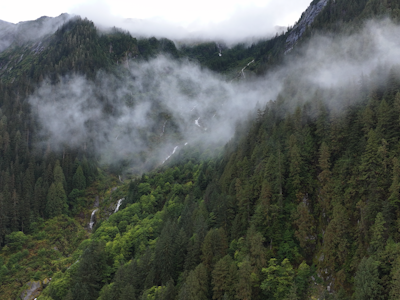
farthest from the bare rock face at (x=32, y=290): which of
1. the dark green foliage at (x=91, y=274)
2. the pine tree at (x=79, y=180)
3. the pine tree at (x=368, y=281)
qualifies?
the pine tree at (x=368, y=281)

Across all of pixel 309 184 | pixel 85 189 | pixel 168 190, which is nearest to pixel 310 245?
pixel 309 184

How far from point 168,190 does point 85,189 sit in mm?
47753

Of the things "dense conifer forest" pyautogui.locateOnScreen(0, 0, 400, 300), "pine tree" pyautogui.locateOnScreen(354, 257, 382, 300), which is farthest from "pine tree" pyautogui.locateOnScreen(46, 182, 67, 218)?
"pine tree" pyautogui.locateOnScreen(354, 257, 382, 300)

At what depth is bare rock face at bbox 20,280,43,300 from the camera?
3600 inches

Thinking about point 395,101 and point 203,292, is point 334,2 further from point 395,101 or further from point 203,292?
point 203,292

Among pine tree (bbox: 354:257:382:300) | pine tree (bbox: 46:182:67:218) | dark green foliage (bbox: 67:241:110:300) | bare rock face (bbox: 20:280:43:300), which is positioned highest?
pine tree (bbox: 354:257:382:300)

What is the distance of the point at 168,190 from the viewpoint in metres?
131

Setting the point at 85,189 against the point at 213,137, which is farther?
the point at 213,137

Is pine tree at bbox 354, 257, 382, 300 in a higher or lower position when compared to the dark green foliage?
higher

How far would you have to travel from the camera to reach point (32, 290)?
93625 mm

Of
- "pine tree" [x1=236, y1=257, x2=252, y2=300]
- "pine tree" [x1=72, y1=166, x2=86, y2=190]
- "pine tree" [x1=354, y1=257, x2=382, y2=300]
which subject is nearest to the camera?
"pine tree" [x1=354, y1=257, x2=382, y2=300]

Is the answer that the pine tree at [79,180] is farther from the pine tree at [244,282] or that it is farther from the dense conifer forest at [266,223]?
the pine tree at [244,282]

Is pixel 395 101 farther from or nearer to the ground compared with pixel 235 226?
farther from the ground

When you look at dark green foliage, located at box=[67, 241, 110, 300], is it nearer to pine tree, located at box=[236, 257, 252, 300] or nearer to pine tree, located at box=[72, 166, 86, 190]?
pine tree, located at box=[236, 257, 252, 300]
